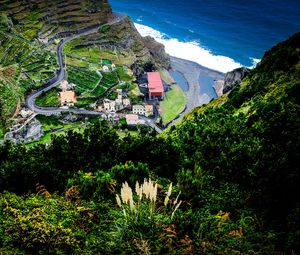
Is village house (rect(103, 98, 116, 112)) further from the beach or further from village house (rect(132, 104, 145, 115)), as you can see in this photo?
the beach

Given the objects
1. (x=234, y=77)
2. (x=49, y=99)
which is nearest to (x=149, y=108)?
(x=49, y=99)

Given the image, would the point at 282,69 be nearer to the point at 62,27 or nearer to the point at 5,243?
the point at 5,243

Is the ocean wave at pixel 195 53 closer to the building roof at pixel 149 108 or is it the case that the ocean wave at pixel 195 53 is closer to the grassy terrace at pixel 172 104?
Result: the grassy terrace at pixel 172 104

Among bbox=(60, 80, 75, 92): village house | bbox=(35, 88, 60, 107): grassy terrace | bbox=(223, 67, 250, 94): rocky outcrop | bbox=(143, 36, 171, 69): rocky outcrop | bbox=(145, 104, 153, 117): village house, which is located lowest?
bbox=(35, 88, 60, 107): grassy terrace

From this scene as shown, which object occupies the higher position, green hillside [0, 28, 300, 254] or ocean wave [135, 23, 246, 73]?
green hillside [0, 28, 300, 254]

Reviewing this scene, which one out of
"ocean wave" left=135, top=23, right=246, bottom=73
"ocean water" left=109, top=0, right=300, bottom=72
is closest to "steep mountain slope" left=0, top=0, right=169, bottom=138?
"ocean wave" left=135, top=23, right=246, bottom=73

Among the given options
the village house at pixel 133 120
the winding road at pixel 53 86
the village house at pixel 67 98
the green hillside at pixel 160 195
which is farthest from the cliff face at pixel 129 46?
the green hillside at pixel 160 195

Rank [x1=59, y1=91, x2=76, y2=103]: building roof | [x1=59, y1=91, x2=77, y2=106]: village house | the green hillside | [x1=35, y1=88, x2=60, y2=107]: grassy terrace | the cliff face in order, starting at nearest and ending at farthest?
the green hillside < [x1=35, y1=88, x2=60, y2=107]: grassy terrace < [x1=59, y1=91, x2=77, y2=106]: village house < [x1=59, y1=91, x2=76, y2=103]: building roof < the cliff face

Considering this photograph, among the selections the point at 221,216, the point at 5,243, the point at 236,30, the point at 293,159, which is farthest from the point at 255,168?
the point at 236,30
